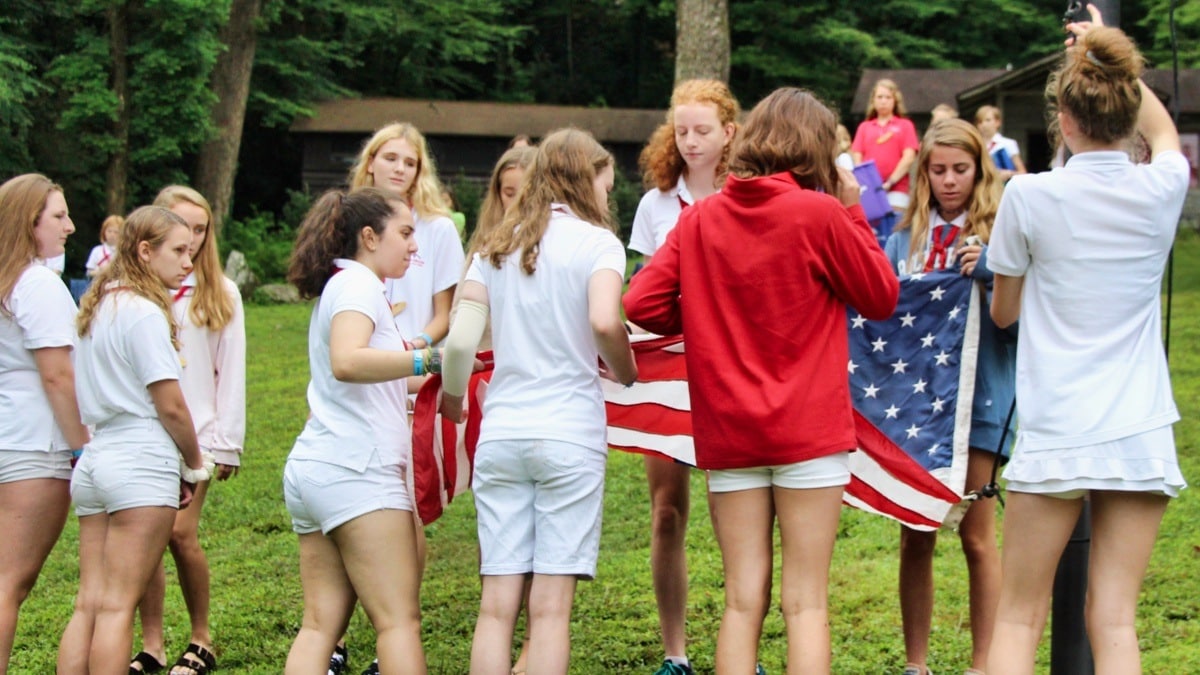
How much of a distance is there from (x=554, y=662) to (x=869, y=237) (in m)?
1.70

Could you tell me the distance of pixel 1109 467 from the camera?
12.6ft

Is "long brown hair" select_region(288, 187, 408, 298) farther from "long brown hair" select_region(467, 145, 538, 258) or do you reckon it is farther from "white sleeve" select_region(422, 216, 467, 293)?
"white sleeve" select_region(422, 216, 467, 293)

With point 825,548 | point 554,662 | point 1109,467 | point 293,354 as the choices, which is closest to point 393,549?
point 554,662

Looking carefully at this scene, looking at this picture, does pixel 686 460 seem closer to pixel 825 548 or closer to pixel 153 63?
pixel 825 548

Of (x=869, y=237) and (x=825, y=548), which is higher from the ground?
(x=869, y=237)

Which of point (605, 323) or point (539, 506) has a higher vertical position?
point (605, 323)

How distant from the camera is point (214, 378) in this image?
225 inches

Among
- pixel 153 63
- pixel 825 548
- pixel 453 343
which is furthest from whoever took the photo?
pixel 153 63

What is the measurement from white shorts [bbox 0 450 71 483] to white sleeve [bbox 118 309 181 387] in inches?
23.8

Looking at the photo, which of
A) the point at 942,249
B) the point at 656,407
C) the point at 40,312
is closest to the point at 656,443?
the point at 656,407

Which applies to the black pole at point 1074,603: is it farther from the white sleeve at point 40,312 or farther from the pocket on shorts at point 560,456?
the white sleeve at point 40,312

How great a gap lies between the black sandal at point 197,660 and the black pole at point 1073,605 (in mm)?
3544

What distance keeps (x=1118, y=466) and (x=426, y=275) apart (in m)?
3.03

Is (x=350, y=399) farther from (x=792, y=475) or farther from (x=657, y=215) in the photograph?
(x=657, y=215)
